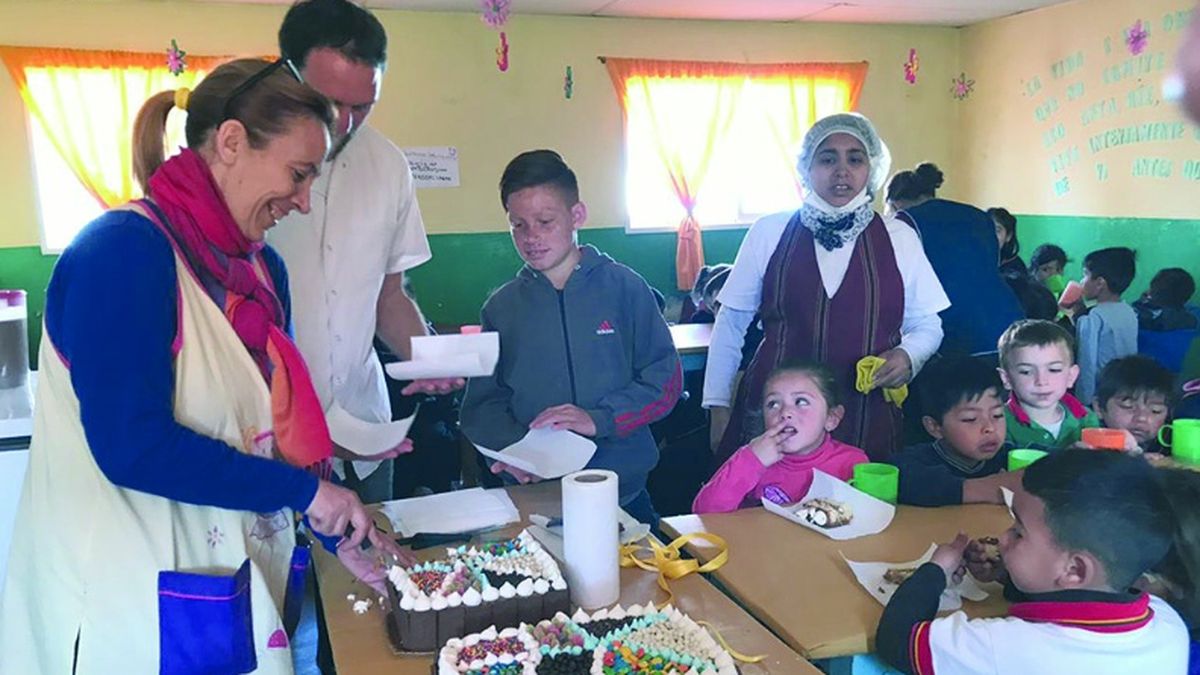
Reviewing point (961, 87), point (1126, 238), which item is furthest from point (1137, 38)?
point (961, 87)

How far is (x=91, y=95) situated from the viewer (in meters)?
5.70

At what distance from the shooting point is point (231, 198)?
4.30 feet

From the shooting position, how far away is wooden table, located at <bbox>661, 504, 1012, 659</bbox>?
1.46 metres

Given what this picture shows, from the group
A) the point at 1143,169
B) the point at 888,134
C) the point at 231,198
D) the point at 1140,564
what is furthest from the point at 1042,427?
the point at 888,134

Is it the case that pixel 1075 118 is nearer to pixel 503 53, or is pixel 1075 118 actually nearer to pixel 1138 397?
pixel 503 53

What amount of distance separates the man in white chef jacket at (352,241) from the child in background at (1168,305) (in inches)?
158

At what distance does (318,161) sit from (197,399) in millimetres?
376

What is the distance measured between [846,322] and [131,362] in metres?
1.77

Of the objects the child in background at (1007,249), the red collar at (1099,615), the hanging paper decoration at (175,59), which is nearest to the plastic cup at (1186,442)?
the red collar at (1099,615)

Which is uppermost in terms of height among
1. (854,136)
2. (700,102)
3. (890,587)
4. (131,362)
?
(700,102)

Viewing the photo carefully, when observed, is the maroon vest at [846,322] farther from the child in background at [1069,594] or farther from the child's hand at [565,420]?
the child in background at [1069,594]

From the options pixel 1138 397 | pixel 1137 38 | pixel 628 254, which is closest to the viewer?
pixel 1138 397

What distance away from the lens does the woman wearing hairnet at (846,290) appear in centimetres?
244

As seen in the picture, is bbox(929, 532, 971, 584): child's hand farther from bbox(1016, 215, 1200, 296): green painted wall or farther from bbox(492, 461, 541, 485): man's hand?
bbox(1016, 215, 1200, 296): green painted wall
